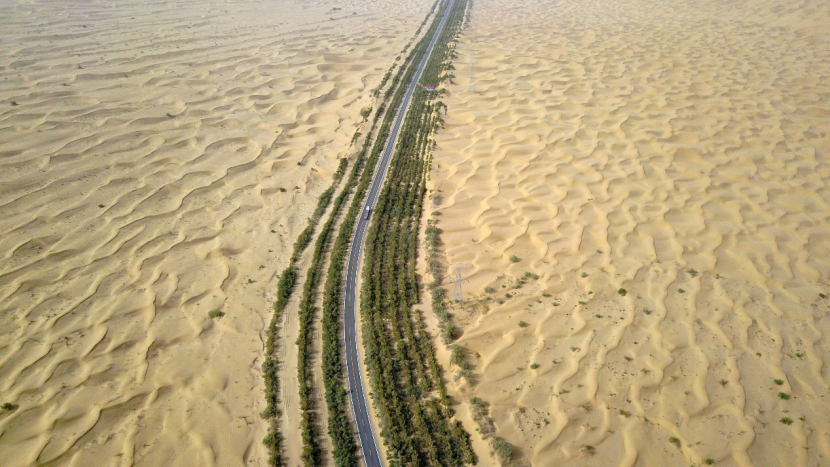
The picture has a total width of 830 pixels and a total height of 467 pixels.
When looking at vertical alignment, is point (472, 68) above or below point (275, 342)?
above

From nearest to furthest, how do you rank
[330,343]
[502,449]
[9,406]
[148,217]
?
1. [502,449]
2. [9,406]
3. [330,343]
4. [148,217]

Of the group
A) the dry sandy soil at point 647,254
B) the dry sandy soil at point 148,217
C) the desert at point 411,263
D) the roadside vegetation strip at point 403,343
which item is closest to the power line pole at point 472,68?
the dry sandy soil at point 647,254

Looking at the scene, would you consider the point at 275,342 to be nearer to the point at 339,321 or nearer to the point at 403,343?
the point at 339,321

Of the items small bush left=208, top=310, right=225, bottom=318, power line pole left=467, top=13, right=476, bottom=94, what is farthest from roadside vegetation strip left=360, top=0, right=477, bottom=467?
power line pole left=467, top=13, right=476, bottom=94

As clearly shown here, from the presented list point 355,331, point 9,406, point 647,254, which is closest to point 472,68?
point 647,254

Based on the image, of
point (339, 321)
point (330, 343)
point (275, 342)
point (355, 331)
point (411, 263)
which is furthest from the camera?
point (411, 263)

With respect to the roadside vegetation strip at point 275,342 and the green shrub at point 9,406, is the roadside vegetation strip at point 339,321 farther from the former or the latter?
the green shrub at point 9,406

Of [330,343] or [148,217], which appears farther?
[148,217]
